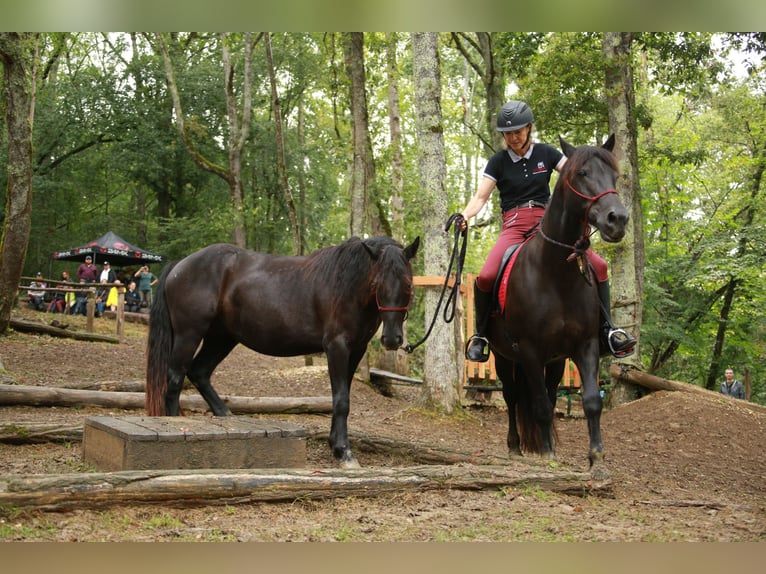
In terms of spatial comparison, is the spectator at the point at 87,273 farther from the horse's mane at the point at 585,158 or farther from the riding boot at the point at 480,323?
the horse's mane at the point at 585,158

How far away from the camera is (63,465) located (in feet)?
Answer: 19.1

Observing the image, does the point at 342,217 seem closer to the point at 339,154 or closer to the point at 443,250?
the point at 339,154

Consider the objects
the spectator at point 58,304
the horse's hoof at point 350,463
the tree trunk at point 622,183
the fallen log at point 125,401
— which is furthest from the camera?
the spectator at point 58,304

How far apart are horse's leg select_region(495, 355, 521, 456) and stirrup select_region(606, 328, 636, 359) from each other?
1.25 meters

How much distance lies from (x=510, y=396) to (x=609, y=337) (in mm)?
1394

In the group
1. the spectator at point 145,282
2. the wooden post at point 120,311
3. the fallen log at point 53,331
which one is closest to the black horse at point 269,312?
the fallen log at point 53,331

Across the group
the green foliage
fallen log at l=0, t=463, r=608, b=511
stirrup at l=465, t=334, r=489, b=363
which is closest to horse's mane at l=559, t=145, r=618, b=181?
stirrup at l=465, t=334, r=489, b=363

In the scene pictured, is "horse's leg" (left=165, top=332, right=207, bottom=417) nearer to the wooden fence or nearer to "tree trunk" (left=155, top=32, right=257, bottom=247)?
the wooden fence

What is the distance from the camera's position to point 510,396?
6.88m

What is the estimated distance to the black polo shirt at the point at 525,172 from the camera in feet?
20.5

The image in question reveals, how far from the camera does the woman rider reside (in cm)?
608

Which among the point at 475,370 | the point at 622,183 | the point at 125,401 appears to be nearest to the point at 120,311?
the point at 475,370

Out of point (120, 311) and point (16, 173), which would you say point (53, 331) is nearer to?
point (120, 311)

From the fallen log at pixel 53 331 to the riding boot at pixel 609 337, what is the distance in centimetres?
1306
